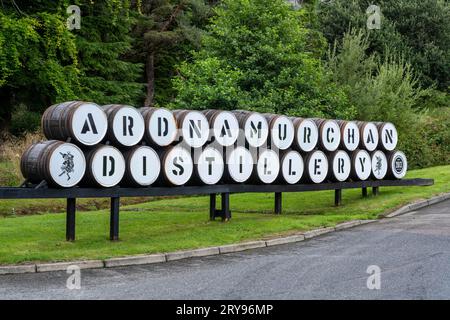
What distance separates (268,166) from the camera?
58.7 ft

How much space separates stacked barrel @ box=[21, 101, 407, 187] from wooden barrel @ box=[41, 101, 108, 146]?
0.02 m

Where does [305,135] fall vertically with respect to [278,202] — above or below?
above

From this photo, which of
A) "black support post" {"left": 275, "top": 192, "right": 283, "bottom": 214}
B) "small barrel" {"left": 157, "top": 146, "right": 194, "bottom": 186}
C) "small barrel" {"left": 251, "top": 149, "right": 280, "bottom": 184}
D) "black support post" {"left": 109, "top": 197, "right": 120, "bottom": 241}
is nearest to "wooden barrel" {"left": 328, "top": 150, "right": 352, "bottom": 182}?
"black support post" {"left": 275, "top": 192, "right": 283, "bottom": 214}

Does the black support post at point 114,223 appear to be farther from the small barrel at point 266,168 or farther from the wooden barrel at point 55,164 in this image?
the small barrel at point 266,168

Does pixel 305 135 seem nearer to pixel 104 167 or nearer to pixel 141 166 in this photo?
pixel 141 166

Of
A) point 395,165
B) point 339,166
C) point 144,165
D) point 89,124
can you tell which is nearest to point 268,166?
point 339,166

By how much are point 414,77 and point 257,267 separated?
114 feet

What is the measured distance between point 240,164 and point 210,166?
98 centimetres

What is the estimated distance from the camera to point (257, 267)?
11.9 metres

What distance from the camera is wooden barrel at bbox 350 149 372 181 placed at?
2039cm

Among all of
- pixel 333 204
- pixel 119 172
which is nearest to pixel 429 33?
pixel 333 204

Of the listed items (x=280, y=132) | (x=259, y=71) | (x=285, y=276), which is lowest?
(x=285, y=276)

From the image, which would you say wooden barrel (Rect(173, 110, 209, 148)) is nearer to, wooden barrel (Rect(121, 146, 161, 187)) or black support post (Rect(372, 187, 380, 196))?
wooden barrel (Rect(121, 146, 161, 187))
